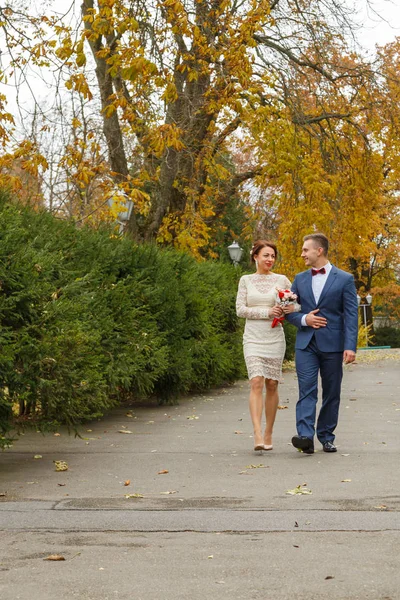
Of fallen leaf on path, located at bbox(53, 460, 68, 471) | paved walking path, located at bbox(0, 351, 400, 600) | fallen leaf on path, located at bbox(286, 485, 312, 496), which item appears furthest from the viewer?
fallen leaf on path, located at bbox(53, 460, 68, 471)

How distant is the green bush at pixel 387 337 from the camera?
2305 inches

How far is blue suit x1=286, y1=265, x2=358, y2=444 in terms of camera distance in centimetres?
908

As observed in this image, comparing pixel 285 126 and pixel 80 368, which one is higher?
pixel 285 126

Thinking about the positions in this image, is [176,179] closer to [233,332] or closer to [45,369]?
[233,332]

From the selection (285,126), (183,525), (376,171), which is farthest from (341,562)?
(376,171)

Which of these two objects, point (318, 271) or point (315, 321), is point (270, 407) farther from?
point (318, 271)

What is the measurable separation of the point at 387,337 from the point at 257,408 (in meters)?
50.9

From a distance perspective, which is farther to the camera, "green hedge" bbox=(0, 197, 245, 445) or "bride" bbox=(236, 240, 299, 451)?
"bride" bbox=(236, 240, 299, 451)

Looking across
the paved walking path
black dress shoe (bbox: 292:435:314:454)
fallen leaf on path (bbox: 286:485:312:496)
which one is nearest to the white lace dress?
black dress shoe (bbox: 292:435:314:454)

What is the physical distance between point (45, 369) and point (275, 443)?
9.17 ft

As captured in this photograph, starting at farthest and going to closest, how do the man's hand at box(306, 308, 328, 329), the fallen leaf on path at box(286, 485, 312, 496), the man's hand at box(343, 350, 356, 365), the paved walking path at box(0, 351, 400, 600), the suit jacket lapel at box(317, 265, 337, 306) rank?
the suit jacket lapel at box(317, 265, 337, 306), the man's hand at box(306, 308, 328, 329), the man's hand at box(343, 350, 356, 365), the fallen leaf on path at box(286, 485, 312, 496), the paved walking path at box(0, 351, 400, 600)

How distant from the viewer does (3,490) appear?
727 centimetres

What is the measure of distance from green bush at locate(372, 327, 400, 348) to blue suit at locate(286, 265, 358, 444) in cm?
4966

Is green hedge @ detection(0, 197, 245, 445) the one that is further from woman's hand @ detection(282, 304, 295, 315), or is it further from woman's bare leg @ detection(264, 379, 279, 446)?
woman's hand @ detection(282, 304, 295, 315)
